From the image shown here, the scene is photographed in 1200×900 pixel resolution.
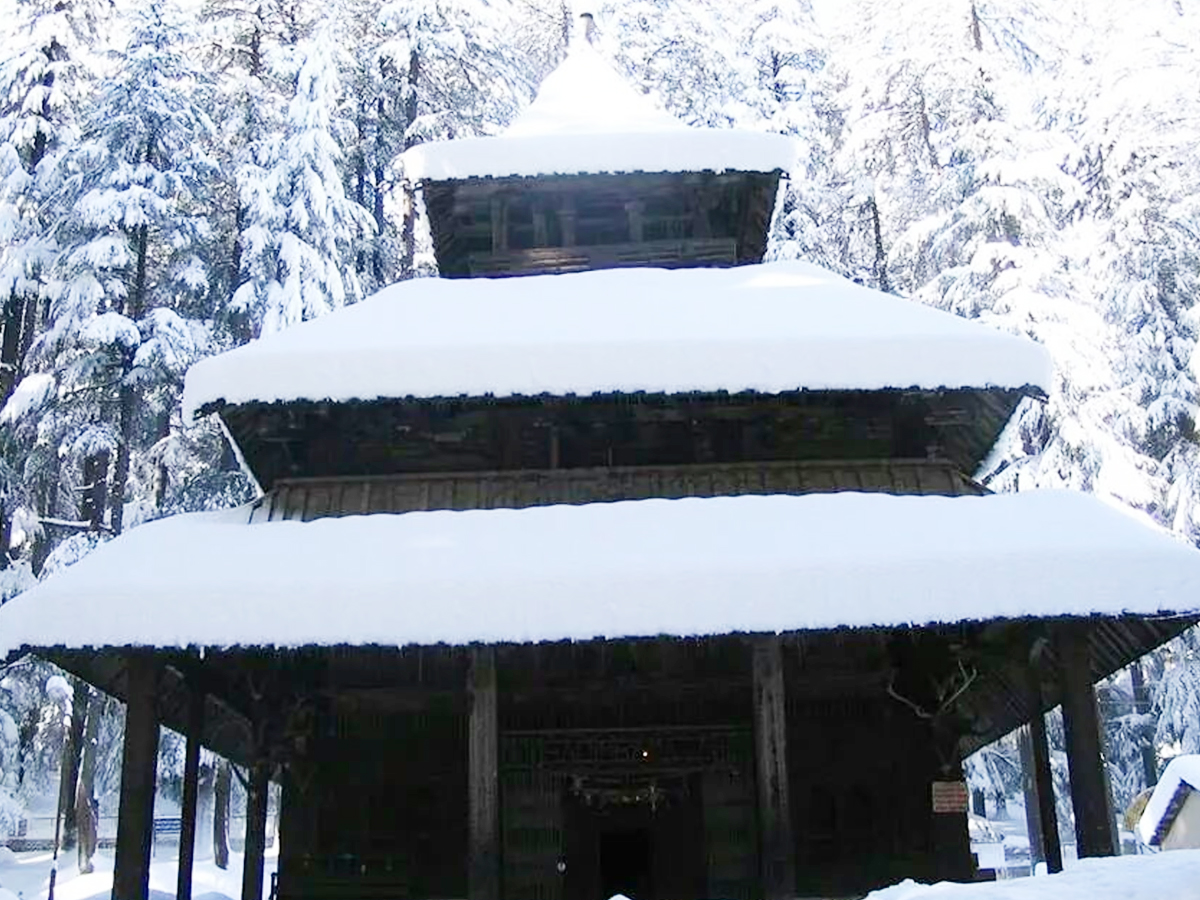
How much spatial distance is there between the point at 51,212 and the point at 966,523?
75.7 feet

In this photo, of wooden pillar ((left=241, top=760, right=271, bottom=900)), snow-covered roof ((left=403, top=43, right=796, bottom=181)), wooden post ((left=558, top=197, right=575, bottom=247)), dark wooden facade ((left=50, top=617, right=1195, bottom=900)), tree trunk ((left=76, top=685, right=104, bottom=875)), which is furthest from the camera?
tree trunk ((left=76, top=685, right=104, bottom=875))

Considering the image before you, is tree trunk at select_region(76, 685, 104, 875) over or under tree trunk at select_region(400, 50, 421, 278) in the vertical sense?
under

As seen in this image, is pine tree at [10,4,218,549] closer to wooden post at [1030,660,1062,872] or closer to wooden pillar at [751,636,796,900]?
wooden pillar at [751,636,796,900]

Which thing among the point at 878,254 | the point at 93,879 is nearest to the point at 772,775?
the point at 93,879

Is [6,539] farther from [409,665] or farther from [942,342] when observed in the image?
[942,342]

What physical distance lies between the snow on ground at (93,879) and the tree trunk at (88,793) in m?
0.55

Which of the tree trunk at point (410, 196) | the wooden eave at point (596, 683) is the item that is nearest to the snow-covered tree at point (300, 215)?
the tree trunk at point (410, 196)

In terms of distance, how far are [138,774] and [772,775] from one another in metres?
5.15

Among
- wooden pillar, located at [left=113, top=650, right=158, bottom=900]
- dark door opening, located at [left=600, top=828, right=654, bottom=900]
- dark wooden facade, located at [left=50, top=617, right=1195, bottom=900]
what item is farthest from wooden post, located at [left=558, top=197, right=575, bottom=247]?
wooden pillar, located at [left=113, top=650, right=158, bottom=900]

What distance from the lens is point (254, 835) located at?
1355cm

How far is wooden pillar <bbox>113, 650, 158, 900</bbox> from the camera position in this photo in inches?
393

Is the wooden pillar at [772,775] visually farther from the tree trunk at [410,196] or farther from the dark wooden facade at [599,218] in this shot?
the tree trunk at [410,196]

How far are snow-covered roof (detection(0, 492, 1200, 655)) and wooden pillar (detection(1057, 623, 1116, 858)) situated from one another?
0.80 meters

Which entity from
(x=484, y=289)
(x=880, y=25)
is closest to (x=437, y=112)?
(x=880, y=25)
